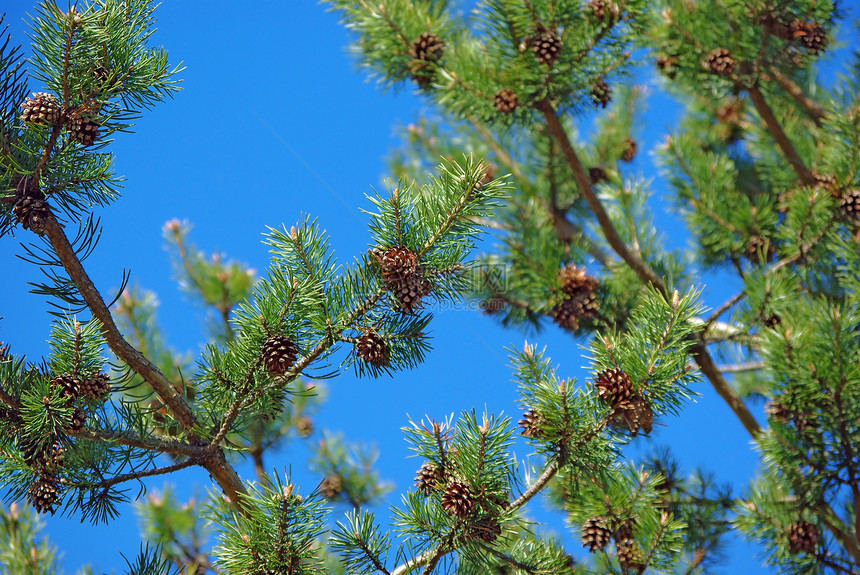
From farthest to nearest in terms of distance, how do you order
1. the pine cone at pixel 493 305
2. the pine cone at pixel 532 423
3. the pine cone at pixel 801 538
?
the pine cone at pixel 493 305 → the pine cone at pixel 801 538 → the pine cone at pixel 532 423

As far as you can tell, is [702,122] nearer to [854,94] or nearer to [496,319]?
[854,94]

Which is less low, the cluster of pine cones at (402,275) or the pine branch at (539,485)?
the cluster of pine cones at (402,275)

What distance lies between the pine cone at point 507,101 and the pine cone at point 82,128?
0.85 m

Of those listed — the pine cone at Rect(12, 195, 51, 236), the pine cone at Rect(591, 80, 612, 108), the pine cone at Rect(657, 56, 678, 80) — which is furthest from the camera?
the pine cone at Rect(657, 56, 678, 80)

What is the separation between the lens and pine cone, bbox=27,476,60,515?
0.81 m

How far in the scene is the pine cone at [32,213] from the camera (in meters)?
0.80

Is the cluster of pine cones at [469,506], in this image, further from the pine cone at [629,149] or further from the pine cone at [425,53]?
the pine cone at [629,149]

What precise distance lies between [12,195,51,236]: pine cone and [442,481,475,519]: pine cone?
57 cm

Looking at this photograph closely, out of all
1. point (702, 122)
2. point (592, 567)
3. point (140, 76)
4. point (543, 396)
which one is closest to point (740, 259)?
point (702, 122)

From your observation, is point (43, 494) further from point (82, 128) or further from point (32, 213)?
point (82, 128)

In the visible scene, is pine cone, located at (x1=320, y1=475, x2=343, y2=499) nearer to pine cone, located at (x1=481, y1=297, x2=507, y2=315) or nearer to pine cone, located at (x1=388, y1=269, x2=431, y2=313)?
pine cone, located at (x1=481, y1=297, x2=507, y2=315)

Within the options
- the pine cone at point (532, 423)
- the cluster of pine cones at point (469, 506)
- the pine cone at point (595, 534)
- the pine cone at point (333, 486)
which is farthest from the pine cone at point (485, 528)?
the pine cone at point (333, 486)

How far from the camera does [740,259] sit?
6.37 ft

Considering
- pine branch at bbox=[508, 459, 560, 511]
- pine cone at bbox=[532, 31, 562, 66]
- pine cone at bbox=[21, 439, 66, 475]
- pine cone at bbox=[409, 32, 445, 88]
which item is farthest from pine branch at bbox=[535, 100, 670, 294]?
pine cone at bbox=[21, 439, 66, 475]
